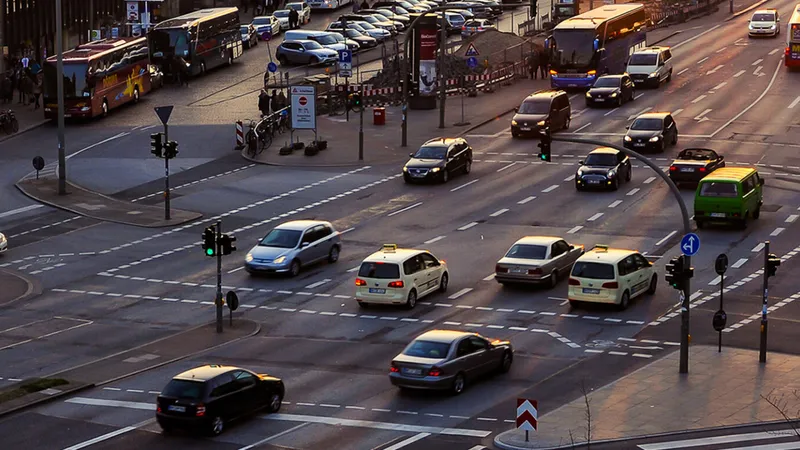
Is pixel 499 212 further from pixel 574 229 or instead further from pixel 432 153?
pixel 432 153

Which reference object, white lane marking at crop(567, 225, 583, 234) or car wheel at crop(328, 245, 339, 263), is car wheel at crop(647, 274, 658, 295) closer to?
white lane marking at crop(567, 225, 583, 234)

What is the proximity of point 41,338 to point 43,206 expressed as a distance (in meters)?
19.7

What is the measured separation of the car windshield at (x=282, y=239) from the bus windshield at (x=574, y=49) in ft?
125

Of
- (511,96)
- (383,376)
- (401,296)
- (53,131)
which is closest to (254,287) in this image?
(401,296)

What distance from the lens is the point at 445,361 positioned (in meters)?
38.6

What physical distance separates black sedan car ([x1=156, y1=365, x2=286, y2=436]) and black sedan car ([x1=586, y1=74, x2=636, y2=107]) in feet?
162

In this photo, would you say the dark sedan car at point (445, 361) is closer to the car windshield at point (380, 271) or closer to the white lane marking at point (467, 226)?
the car windshield at point (380, 271)

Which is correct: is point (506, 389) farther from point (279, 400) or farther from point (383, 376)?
point (279, 400)

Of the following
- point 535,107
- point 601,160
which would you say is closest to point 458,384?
point 601,160

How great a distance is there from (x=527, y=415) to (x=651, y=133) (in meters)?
39.6

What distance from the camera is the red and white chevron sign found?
33.2 metres

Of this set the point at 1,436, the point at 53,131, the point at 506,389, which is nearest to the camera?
the point at 1,436

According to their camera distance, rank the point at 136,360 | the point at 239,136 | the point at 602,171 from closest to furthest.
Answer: the point at 136,360, the point at 602,171, the point at 239,136

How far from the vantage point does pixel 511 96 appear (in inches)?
3521
